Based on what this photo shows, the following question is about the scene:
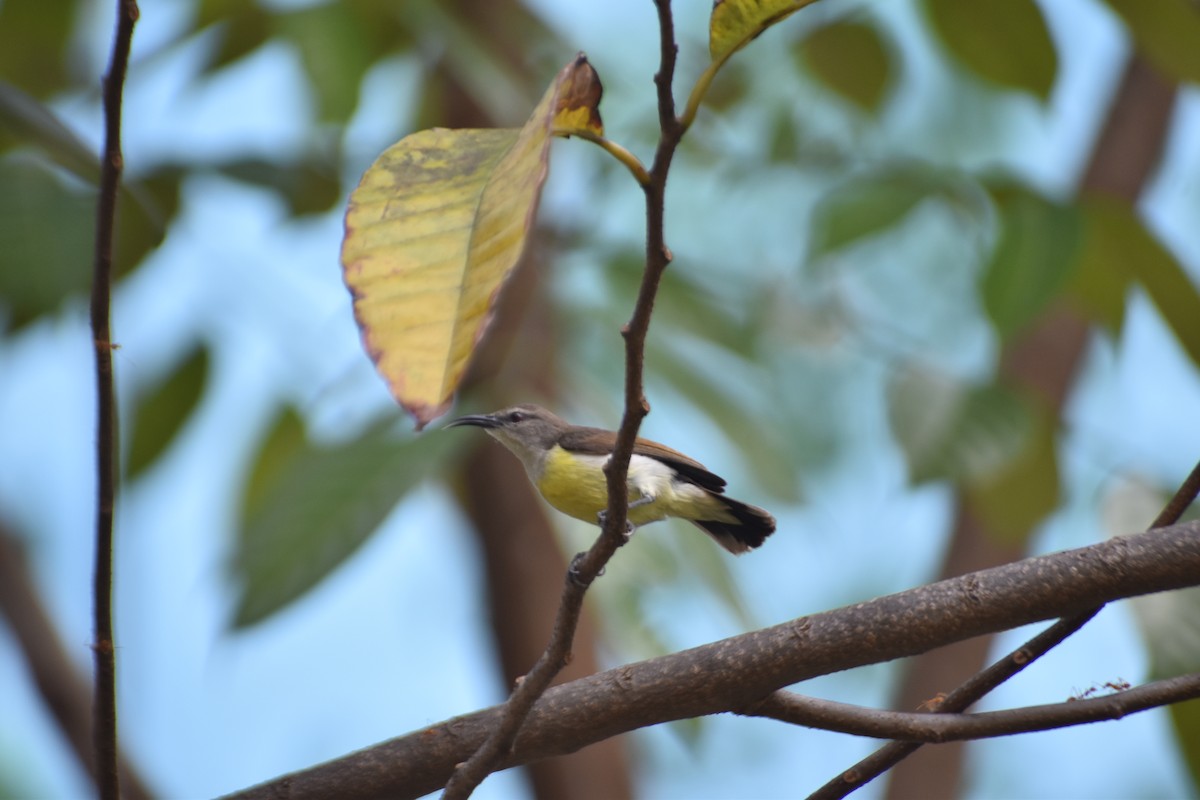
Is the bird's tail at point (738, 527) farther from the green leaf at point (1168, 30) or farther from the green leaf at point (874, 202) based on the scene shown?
the green leaf at point (1168, 30)

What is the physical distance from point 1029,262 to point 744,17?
1.80m

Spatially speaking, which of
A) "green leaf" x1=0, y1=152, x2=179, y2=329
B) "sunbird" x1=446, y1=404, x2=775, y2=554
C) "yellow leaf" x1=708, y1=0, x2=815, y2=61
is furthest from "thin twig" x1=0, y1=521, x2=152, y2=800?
"yellow leaf" x1=708, y1=0, x2=815, y2=61

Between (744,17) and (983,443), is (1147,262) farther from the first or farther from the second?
(744,17)

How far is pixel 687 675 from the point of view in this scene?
1605 mm

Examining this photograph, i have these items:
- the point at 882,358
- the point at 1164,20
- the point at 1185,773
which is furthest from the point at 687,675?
the point at 882,358

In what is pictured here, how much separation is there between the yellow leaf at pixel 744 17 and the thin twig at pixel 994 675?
0.82 m

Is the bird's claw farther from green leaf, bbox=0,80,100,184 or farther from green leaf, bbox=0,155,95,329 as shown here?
green leaf, bbox=0,155,95,329

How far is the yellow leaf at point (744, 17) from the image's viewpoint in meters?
1.15

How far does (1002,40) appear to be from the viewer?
2.83 metres

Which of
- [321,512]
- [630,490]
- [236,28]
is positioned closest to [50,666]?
[321,512]

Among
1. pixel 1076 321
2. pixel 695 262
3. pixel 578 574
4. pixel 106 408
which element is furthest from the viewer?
pixel 1076 321

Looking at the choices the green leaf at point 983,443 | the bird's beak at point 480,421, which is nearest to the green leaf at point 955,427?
the green leaf at point 983,443

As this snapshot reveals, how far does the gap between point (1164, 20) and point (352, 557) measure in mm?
2047

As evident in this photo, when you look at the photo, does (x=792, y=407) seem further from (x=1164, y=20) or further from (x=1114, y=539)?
(x=1114, y=539)
